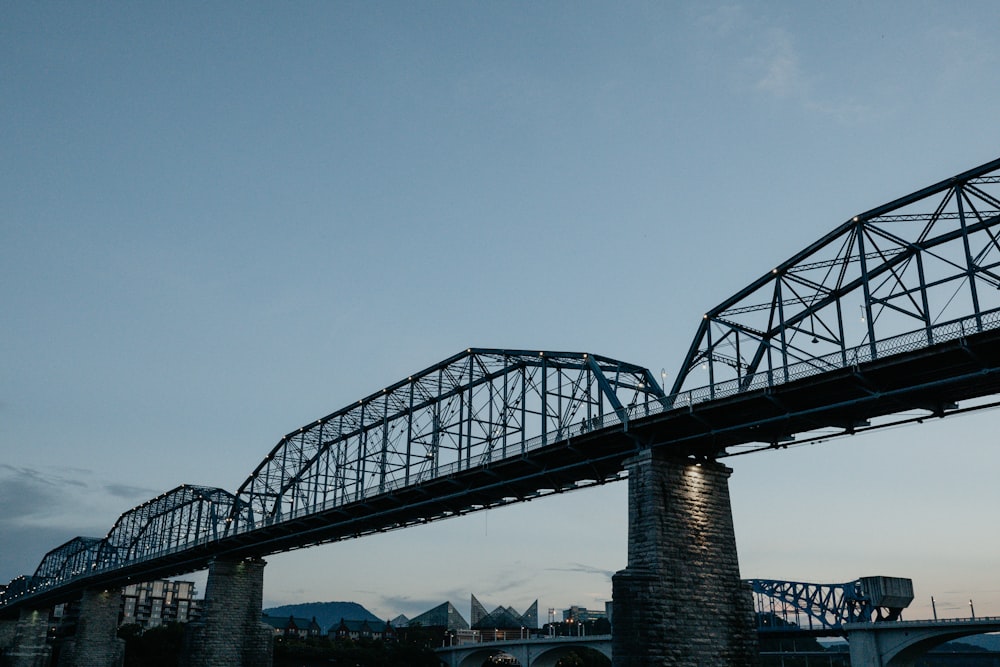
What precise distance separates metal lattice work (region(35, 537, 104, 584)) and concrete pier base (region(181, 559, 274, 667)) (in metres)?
77.6

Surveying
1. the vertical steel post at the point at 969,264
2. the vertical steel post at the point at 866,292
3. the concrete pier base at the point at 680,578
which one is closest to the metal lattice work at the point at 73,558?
the concrete pier base at the point at 680,578

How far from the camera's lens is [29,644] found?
15488cm

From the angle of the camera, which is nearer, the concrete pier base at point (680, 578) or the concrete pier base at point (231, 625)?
the concrete pier base at point (680, 578)

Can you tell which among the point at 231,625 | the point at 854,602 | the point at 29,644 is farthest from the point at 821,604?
the point at 29,644

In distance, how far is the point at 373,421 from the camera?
8712cm

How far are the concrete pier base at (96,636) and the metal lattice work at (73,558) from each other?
29.7 metres

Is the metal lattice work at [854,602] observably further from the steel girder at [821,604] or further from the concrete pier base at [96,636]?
the concrete pier base at [96,636]

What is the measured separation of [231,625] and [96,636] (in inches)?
1836

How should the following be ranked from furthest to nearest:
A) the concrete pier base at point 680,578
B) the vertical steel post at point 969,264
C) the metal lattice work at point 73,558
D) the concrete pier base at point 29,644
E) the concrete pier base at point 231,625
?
the metal lattice work at point 73,558, the concrete pier base at point 29,644, the concrete pier base at point 231,625, the concrete pier base at point 680,578, the vertical steel post at point 969,264

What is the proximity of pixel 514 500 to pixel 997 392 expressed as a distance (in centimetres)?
3480

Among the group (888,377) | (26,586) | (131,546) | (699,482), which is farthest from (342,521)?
(26,586)

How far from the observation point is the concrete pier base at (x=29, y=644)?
148413 mm

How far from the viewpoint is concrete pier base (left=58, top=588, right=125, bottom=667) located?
11431 cm

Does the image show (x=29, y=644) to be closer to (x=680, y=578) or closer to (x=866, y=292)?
(x=680, y=578)
